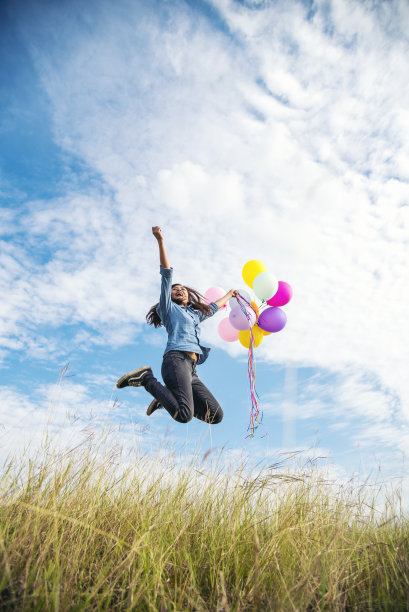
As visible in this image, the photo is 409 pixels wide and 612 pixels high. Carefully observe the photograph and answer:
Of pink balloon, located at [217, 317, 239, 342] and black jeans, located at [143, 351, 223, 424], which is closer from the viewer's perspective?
black jeans, located at [143, 351, 223, 424]

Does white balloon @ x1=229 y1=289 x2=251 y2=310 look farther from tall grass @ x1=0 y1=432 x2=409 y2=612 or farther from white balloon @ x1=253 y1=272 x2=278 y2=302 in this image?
tall grass @ x1=0 y1=432 x2=409 y2=612

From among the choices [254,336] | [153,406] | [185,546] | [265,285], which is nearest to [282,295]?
[265,285]

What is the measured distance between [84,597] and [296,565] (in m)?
1.19

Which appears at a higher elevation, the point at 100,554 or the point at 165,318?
the point at 165,318

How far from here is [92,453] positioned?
325cm

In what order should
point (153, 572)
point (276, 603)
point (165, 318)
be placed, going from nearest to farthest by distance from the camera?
point (276, 603) → point (153, 572) → point (165, 318)

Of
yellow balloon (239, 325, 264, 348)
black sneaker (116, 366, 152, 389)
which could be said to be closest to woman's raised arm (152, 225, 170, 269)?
black sneaker (116, 366, 152, 389)

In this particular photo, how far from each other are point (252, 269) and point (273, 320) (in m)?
0.71

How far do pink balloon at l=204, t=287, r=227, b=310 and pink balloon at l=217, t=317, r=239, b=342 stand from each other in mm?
229

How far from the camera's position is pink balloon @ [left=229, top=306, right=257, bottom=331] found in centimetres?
494

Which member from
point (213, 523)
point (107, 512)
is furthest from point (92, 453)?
point (213, 523)

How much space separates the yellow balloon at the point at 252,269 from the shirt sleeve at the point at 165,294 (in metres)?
1.16

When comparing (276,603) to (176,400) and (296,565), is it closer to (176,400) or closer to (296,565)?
(296,565)

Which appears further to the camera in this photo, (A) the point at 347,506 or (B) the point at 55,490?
(A) the point at 347,506
